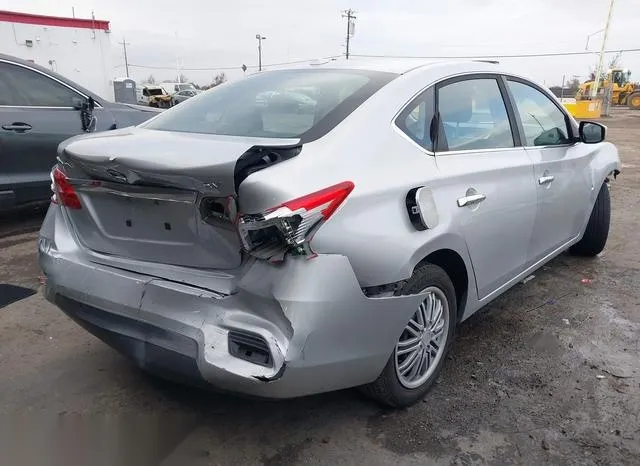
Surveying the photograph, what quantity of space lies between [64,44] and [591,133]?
966 inches

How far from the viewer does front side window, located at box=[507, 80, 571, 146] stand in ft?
11.5

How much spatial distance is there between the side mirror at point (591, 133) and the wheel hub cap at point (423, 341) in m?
2.12

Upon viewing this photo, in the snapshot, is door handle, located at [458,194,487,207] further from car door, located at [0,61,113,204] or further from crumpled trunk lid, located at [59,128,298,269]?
car door, located at [0,61,113,204]

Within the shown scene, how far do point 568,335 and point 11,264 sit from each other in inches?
170

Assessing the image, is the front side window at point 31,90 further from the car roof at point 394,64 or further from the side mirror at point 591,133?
the side mirror at point 591,133

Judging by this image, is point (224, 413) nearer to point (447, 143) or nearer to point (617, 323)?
point (447, 143)

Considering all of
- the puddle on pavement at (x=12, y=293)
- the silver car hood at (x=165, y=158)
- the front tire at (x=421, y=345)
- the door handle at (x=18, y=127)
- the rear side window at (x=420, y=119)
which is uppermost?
the rear side window at (x=420, y=119)

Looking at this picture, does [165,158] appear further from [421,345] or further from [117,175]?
[421,345]

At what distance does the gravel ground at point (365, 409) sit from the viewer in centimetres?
235

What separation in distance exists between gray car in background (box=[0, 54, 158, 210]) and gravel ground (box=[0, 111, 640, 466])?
2.13 meters

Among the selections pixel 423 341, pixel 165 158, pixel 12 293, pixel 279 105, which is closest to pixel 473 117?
pixel 279 105

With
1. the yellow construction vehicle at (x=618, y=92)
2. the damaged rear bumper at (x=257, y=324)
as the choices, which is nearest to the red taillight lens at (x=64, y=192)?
the damaged rear bumper at (x=257, y=324)

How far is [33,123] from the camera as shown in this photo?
539 centimetres

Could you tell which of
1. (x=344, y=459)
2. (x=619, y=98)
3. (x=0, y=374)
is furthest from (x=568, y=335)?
(x=619, y=98)
